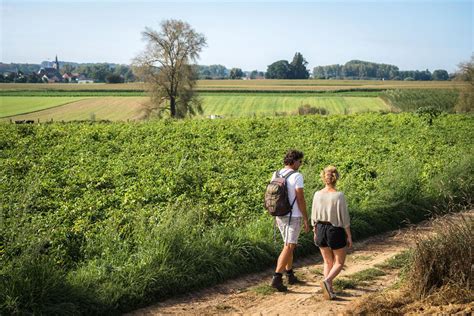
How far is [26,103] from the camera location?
6625 centimetres

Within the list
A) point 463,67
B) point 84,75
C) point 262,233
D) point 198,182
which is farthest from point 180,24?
point 84,75

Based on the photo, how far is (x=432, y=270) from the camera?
6.59 metres

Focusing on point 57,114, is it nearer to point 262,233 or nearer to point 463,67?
point 463,67

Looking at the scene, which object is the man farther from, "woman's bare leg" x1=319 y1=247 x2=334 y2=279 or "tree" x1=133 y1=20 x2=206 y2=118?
"tree" x1=133 y1=20 x2=206 y2=118

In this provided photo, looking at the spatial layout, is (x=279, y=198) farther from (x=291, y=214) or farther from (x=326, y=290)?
(x=326, y=290)

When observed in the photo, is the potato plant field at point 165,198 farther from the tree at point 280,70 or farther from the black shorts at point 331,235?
the tree at point 280,70

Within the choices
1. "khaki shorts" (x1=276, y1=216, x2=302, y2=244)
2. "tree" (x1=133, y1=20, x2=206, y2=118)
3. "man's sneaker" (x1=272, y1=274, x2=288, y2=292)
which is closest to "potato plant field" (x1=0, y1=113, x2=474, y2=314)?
"man's sneaker" (x1=272, y1=274, x2=288, y2=292)

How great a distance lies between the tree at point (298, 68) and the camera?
468ft

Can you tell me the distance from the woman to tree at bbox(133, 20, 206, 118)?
47074mm

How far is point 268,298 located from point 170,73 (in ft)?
161

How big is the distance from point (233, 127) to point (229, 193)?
1641 cm

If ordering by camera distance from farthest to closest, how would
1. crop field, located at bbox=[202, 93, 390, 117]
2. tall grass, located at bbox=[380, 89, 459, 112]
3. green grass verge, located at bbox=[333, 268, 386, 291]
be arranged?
1. crop field, located at bbox=[202, 93, 390, 117]
2. tall grass, located at bbox=[380, 89, 459, 112]
3. green grass verge, located at bbox=[333, 268, 386, 291]

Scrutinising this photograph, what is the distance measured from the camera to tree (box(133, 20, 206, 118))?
176 feet

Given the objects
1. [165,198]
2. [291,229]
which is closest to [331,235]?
[291,229]
